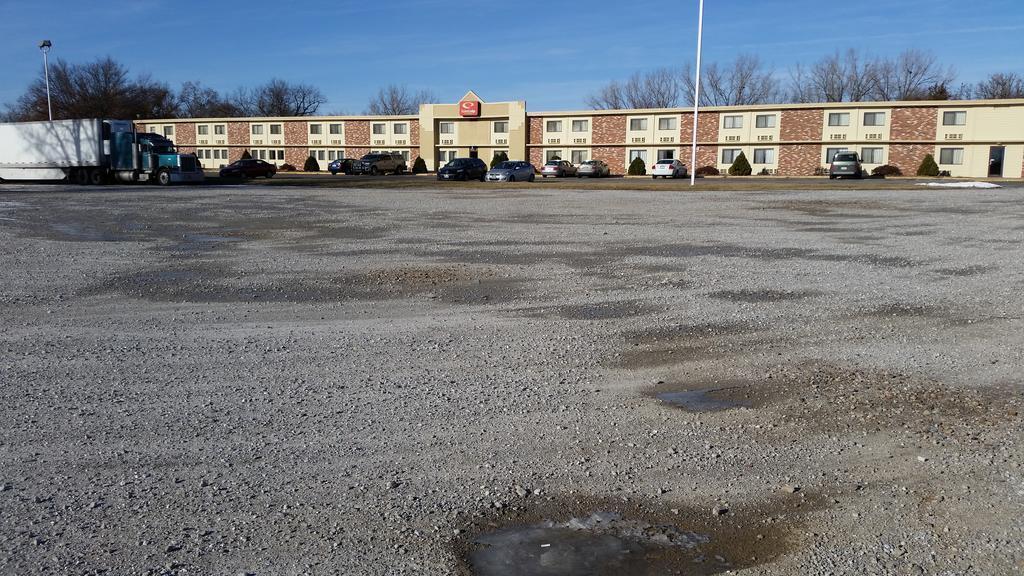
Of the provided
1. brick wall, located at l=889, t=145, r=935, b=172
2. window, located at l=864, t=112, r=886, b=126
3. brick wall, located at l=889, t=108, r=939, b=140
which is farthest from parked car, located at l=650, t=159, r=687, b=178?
brick wall, located at l=889, t=108, r=939, b=140

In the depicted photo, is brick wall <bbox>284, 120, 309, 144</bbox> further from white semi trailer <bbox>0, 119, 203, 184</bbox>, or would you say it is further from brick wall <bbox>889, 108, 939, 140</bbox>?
brick wall <bbox>889, 108, 939, 140</bbox>

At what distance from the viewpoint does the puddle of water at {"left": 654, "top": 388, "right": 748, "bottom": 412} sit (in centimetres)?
586

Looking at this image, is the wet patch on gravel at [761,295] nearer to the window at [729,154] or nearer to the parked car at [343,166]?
the parked car at [343,166]

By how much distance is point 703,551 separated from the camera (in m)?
3.83

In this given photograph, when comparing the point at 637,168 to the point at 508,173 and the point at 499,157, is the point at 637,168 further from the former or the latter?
the point at 508,173

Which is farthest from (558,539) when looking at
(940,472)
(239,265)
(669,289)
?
(239,265)

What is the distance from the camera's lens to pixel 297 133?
275ft

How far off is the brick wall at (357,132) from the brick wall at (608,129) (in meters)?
23.5

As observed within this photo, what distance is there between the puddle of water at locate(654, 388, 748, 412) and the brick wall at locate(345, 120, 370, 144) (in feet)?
259

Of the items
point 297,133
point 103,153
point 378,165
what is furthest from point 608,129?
point 103,153

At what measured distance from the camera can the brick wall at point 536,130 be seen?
75188mm

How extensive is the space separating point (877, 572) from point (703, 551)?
0.74 metres

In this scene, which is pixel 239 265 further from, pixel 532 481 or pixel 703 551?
pixel 703 551

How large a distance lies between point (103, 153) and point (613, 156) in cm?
4233
